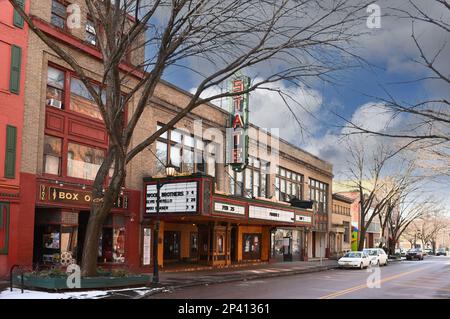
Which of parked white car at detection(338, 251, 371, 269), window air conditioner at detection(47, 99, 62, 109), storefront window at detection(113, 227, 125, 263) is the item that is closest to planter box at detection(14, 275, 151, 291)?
storefront window at detection(113, 227, 125, 263)

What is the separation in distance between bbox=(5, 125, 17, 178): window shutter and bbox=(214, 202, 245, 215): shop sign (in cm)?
1052

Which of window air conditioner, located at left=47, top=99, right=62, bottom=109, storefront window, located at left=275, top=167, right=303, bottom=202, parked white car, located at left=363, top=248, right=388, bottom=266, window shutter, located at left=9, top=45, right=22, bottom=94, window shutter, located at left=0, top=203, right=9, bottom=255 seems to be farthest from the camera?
storefront window, located at left=275, top=167, right=303, bottom=202

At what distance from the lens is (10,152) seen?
20.5 m

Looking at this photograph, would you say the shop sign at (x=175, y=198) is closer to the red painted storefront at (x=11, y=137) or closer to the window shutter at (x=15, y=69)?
the red painted storefront at (x=11, y=137)

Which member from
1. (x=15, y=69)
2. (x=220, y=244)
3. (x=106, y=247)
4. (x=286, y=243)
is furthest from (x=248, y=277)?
(x=286, y=243)

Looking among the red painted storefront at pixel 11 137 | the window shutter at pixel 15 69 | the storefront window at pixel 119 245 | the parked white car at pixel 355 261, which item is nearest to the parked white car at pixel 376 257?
the parked white car at pixel 355 261

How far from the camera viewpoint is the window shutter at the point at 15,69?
20.8 m

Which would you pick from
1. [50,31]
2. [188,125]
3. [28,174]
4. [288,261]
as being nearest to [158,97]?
[188,125]

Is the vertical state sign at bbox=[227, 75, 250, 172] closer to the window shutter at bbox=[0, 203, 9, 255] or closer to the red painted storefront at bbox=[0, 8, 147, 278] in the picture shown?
the red painted storefront at bbox=[0, 8, 147, 278]

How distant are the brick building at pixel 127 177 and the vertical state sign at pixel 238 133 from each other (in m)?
0.80

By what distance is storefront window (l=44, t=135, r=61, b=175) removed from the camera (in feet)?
73.6

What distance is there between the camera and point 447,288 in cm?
2294

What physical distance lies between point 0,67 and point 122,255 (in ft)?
34.7
